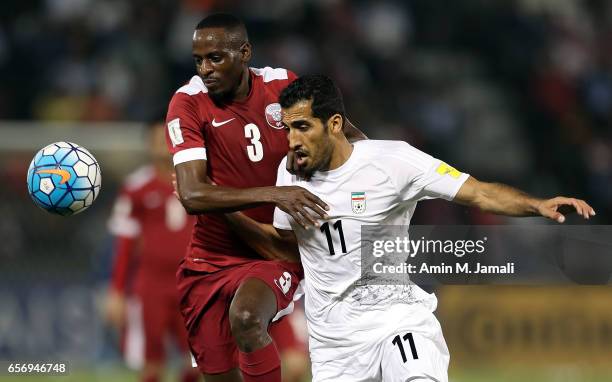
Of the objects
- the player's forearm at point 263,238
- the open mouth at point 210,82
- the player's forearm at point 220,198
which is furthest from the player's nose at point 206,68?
the player's forearm at point 263,238

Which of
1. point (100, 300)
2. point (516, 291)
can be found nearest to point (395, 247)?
point (516, 291)

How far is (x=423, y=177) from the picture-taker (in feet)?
16.1

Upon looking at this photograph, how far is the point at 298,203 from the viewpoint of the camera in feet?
15.9

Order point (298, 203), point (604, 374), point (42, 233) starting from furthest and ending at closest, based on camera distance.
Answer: point (42, 233) < point (604, 374) < point (298, 203)

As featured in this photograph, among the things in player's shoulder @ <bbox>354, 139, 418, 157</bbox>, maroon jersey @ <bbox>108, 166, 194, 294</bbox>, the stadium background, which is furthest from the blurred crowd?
player's shoulder @ <bbox>354, 139, 418, 157</bbox>

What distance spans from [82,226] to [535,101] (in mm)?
6087

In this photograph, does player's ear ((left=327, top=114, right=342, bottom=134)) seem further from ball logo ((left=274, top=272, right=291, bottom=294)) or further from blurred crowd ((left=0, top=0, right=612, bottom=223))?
blurred crowd ((left=0, top=0, right=612, bottom=223))

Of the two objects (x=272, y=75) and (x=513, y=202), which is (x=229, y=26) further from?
(x=513, y=202)

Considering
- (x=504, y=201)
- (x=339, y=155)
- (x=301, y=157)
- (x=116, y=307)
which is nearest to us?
(x=504, y=201)

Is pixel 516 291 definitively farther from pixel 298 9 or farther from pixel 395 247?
pixel 298 9

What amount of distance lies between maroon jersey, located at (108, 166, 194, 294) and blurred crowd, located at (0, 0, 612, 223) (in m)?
3.33

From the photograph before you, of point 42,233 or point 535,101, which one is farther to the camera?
point 535,101

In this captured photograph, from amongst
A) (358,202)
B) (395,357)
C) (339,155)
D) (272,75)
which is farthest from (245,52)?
(395,357)

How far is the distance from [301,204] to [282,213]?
0.33 meters
